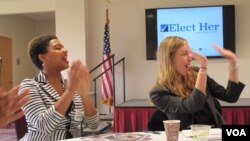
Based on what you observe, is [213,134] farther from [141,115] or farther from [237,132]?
[141,115]

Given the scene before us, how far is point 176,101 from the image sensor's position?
2027 millimetres

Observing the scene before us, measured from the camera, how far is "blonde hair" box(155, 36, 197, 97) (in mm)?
2139

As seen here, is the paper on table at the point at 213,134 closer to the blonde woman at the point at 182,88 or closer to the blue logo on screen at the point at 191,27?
the blonde woman at the point at 182,88

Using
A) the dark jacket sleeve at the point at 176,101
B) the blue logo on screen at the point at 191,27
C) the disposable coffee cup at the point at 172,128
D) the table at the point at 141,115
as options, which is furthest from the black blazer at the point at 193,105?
the blue logo on screen at the point at 191,27

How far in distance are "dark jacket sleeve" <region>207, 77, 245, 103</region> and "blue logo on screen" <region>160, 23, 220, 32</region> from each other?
4.20 meters

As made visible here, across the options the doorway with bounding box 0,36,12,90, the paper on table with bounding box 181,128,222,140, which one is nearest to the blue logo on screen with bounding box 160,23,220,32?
the doorway with bounding box 0,36,12,90

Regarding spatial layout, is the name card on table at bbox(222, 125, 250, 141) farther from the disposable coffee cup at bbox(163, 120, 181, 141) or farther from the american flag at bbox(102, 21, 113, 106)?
the american flag at bbox(102, 21, 113, 106)

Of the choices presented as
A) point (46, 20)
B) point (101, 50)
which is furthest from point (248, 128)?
point (46, 20)

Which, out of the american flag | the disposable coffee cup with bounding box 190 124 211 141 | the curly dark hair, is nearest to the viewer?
the disposable coffee cup with bounding box 190 124 211 141

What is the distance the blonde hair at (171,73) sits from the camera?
2.14m

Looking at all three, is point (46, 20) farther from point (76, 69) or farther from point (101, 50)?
point (76, 69)

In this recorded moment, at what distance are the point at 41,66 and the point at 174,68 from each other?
0.82 metres

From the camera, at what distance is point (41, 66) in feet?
7.30

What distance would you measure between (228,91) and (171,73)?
15.1 inches
